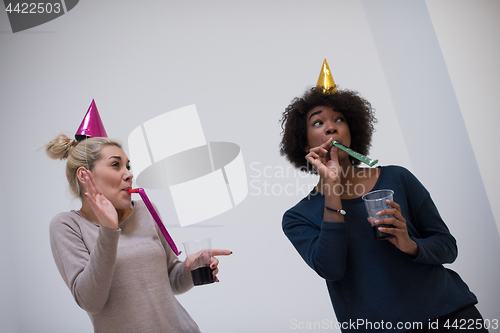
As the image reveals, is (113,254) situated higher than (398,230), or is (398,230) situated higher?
(113,254)

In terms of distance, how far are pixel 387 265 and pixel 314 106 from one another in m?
0.66

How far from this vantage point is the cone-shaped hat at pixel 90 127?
146cm

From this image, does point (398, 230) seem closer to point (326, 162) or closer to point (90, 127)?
point (326, 162)

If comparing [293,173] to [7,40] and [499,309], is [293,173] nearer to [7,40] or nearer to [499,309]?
[499,309]

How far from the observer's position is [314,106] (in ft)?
4.82

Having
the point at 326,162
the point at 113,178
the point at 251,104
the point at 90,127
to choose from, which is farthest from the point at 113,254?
the point at 251,104

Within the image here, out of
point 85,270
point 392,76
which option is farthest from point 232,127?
point 85,270

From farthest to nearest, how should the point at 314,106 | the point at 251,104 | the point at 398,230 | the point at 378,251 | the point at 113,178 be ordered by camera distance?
the point at 251,104
the point at 314,106
the point at 113,178
the point at 378,251
the point at 398,230

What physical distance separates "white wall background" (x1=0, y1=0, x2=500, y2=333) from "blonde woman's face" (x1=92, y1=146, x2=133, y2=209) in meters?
1.11

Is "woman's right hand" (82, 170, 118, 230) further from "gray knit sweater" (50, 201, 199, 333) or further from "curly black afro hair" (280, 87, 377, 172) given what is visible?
"curly black afro hair" (280, 87, 377, 172)

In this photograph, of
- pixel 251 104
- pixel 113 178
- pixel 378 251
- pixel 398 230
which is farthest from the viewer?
pixel 251 104

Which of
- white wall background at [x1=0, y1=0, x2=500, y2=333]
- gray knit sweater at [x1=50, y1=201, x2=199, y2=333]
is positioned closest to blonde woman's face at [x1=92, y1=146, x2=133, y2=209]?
gray knit sweater at [x1=50, y1=201, x2=199, y2=333]

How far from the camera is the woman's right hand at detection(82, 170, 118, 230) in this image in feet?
3.61

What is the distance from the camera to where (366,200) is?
1.12 m
